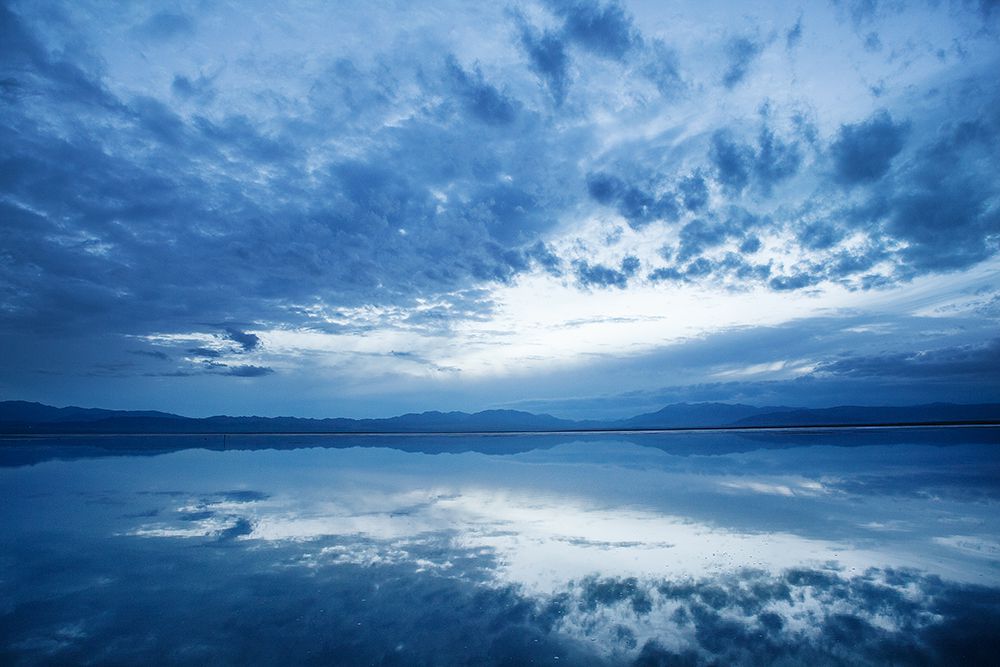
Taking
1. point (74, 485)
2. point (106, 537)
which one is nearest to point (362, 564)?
point (106, 537)

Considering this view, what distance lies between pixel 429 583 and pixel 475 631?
Answer: 6.50ft

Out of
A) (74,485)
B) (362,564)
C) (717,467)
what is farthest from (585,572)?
(74,485)

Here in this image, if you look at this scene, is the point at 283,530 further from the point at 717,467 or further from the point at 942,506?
the point at 717,467

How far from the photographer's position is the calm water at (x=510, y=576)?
5.91 metres

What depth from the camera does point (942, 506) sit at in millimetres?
12969

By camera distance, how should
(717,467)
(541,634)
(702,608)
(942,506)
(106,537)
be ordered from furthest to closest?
(717,467)
(942,506)
(106,537)
(702,608)
(541,634)

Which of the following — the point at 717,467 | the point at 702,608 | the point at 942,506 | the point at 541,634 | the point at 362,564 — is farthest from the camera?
the point at 717,467

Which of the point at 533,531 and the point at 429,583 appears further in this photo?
the point at 533,531

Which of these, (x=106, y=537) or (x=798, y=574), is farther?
(x=106, y=537)

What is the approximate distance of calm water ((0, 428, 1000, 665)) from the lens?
591 centimetres

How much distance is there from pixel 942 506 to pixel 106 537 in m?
21.6

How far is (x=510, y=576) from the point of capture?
27.5 ft

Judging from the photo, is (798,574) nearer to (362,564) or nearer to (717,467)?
(362,564)

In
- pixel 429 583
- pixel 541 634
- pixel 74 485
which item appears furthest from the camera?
pixel 74 485
